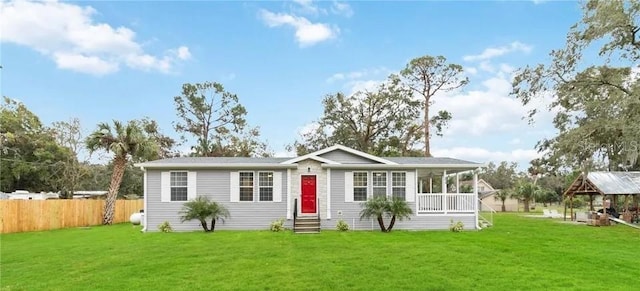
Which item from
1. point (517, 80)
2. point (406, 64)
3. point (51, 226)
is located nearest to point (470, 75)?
point (406, 64)

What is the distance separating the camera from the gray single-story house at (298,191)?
62.1ft

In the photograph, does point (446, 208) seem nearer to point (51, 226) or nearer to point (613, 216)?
point (613, 216)

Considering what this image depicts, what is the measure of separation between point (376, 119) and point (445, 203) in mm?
18097

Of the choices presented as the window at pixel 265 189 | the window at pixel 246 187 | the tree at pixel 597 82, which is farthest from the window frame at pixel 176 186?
the tree at pixel 597 82

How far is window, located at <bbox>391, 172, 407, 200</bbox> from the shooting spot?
767 inches

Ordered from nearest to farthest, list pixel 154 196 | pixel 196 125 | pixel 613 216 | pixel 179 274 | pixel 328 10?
pixel 179 274 → pixel 154 196 → pixel 328 10 → pixel 613 216 → pixel 196 125

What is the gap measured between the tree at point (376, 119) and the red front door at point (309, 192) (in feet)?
57.2

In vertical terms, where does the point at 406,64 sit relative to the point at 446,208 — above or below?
above

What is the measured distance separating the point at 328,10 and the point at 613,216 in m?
17.2

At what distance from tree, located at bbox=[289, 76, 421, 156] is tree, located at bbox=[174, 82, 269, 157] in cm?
761

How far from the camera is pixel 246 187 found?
63.0 feet

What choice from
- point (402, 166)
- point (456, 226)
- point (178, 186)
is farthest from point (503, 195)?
point (178, 186)

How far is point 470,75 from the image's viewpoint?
119 ft

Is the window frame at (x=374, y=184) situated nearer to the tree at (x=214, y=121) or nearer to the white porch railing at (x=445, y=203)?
the white porch railing at (x=445, y=203)
